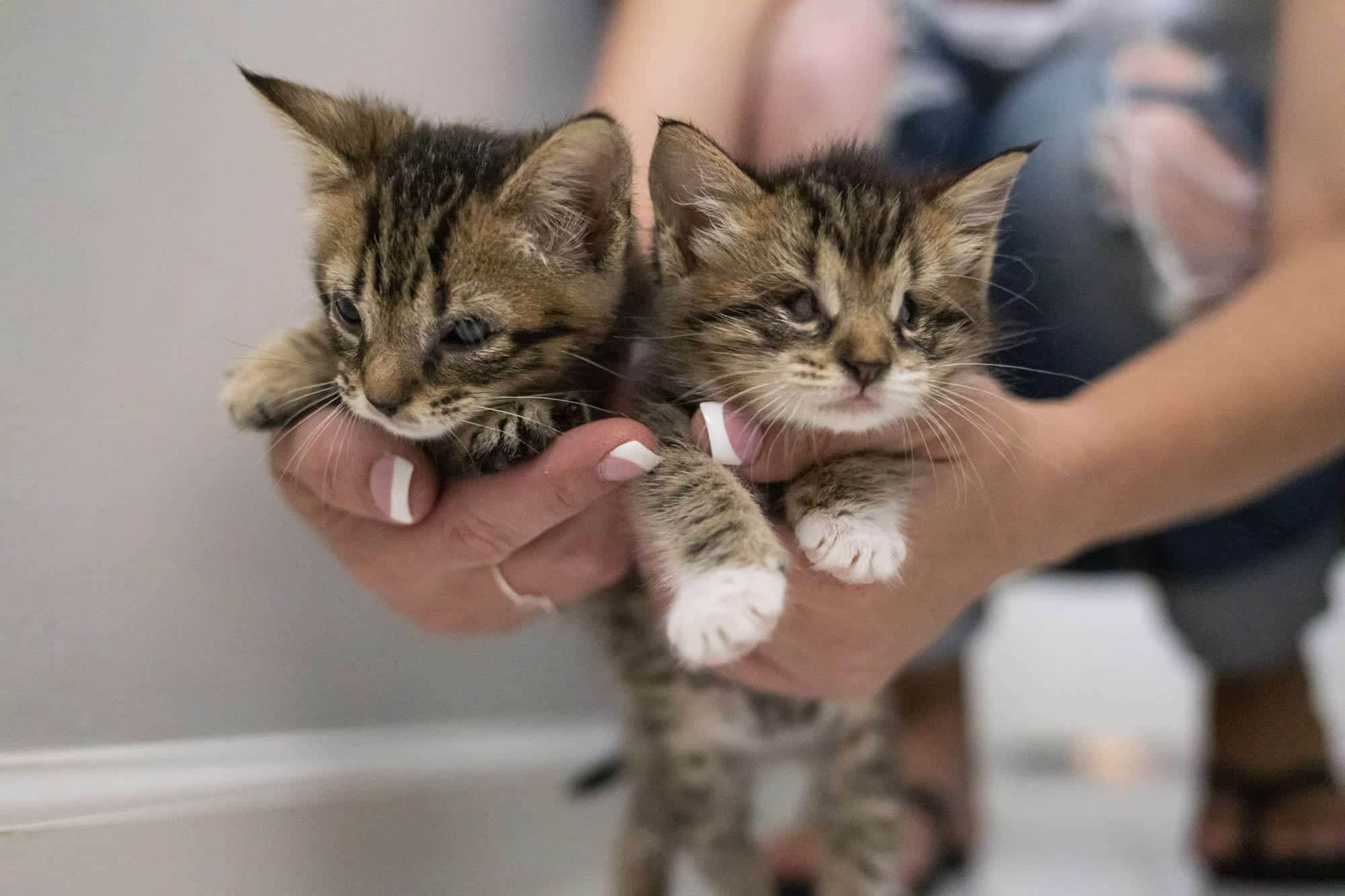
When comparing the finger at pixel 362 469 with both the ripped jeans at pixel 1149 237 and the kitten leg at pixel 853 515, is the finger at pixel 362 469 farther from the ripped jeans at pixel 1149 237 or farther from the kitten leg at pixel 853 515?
the ripped jeans at pixel 1149 237

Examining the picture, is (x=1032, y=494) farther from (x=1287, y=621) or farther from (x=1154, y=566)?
(x=1287, y=621)

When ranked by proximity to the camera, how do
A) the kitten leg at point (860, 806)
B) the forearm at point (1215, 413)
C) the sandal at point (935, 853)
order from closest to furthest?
the forearm at point (1215, 413) → the kitten leg at point (860, 806) → the sandal at point (935, 853)

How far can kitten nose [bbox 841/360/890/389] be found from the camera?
823 mm

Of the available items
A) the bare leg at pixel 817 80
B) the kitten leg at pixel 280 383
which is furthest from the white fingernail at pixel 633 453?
the bare leg at pixel 817 80

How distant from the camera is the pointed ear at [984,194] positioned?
0.89 m

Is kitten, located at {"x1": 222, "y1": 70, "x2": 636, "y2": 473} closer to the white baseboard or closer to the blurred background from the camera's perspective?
the blurred background

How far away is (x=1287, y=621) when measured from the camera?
1.56m

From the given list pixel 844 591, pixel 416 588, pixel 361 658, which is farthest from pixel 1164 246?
pixel 361 658

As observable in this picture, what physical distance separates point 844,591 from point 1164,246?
93 cm

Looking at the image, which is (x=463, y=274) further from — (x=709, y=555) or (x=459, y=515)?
(x=709, y=555)

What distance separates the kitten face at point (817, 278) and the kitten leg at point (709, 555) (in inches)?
3.7

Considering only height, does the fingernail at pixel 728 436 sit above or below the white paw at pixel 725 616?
above

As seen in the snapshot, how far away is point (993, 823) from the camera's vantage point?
1.63m

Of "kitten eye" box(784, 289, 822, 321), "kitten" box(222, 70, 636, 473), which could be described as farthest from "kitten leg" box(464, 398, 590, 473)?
"kitten eye" box(784, 289, 822, 321)
